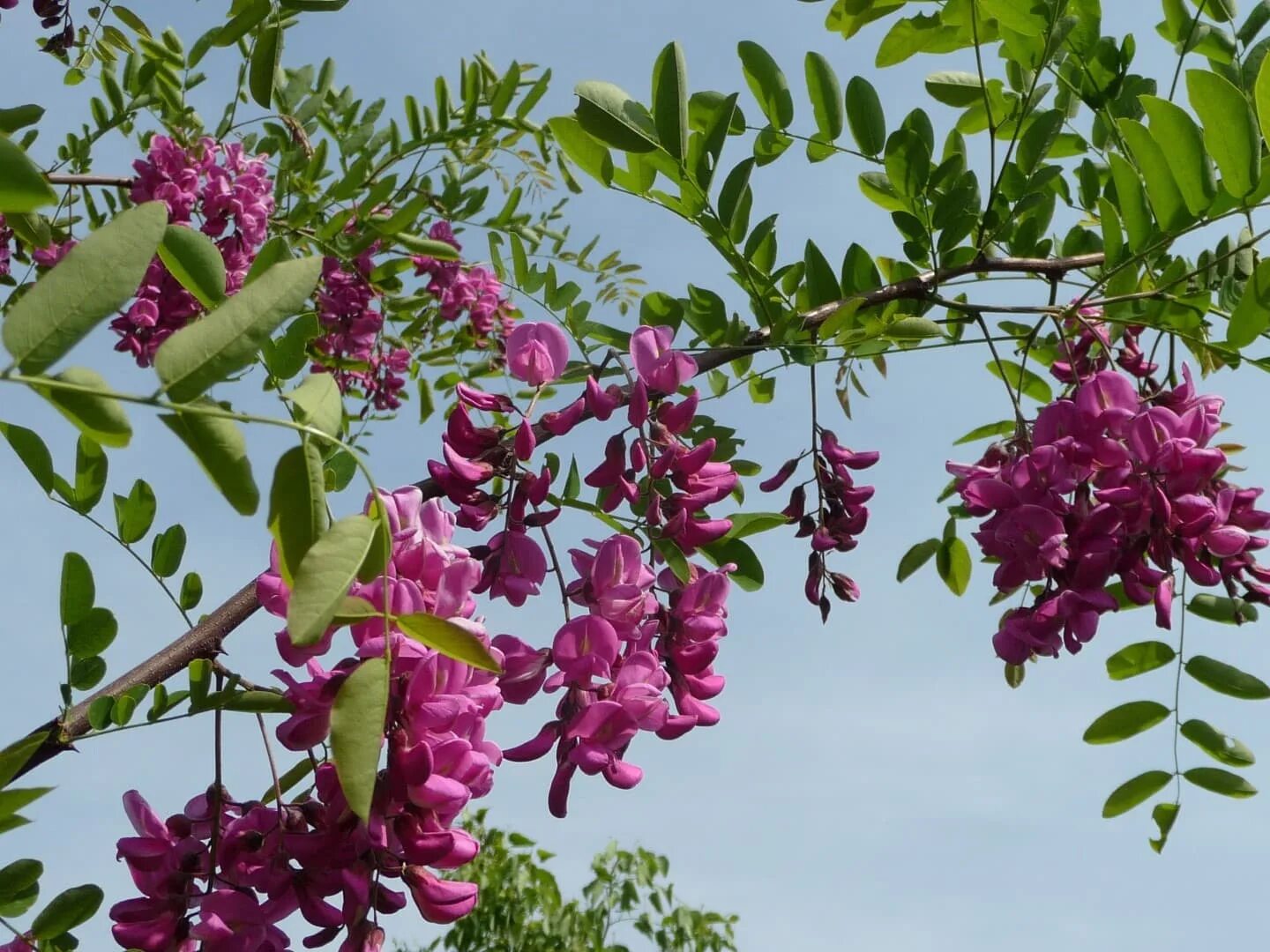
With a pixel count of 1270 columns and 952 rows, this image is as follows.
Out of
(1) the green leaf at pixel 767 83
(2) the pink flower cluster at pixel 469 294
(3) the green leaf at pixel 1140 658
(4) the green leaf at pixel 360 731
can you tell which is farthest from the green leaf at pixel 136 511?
(2) the pink flower cluster at pixel 469 294

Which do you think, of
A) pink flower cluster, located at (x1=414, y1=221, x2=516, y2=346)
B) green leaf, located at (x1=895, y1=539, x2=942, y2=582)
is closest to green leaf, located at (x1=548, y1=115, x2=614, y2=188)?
green leaf, located at (x1=895, y1=539, x2=942, y2=582)

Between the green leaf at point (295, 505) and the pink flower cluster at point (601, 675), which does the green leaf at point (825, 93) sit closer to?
the pink flower cluster at point (601, 675)

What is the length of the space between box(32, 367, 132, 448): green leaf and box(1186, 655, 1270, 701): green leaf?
4.72 feet

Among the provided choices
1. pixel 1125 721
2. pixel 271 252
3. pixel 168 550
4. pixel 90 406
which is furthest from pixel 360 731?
pixel 1125 721

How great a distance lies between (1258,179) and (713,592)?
0.67 m

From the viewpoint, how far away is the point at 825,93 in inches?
58.8

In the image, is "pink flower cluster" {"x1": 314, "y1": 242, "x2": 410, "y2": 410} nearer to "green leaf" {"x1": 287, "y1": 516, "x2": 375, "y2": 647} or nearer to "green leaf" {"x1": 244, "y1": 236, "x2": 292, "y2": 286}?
"green leaf" {"x1": 244, "y1": 236, "x2": 292, "y2": 286}

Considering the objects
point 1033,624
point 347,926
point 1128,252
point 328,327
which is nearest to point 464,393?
point 347,926

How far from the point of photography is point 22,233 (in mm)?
1208

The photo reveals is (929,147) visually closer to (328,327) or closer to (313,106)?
(313,106)

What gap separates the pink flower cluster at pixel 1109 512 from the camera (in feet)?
3.68

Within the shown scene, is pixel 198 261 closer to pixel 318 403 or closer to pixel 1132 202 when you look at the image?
pixel 318 403

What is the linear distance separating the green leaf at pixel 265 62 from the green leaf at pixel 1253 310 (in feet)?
4.25

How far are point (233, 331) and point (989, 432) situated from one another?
56.7 inches
